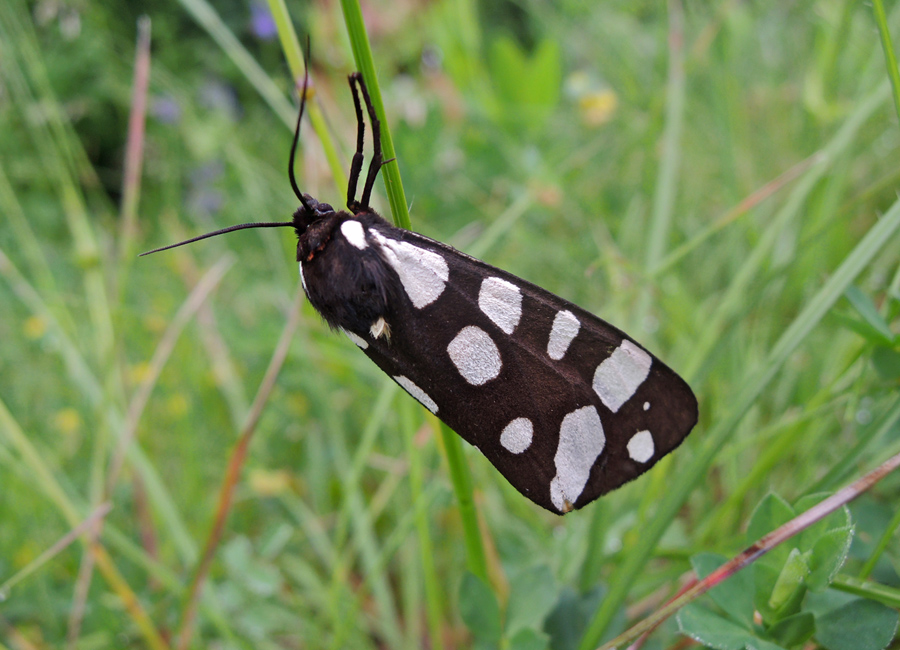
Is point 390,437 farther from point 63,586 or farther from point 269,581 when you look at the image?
point 63,586

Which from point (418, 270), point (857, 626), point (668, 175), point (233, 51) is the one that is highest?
point (233, 51)

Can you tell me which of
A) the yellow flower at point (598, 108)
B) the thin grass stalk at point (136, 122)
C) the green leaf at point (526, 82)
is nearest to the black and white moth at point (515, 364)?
the thin grass stalk at point (136, 122)

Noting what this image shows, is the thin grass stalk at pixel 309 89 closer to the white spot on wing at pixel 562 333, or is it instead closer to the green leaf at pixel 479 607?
the white spot on wing at pixel 562 333

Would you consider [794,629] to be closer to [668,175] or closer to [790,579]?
[790,579]

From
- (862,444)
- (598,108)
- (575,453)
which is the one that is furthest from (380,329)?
(598,108)

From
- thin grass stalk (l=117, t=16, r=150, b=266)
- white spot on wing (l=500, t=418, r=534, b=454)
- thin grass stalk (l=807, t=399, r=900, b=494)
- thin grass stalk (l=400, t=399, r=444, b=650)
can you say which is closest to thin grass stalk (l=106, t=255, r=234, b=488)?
thin grass stalk (l=117, t=16, r=150, b=266)

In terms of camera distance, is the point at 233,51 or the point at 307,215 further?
the point at 233,51

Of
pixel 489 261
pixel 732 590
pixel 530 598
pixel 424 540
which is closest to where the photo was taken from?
pixel 732 590
